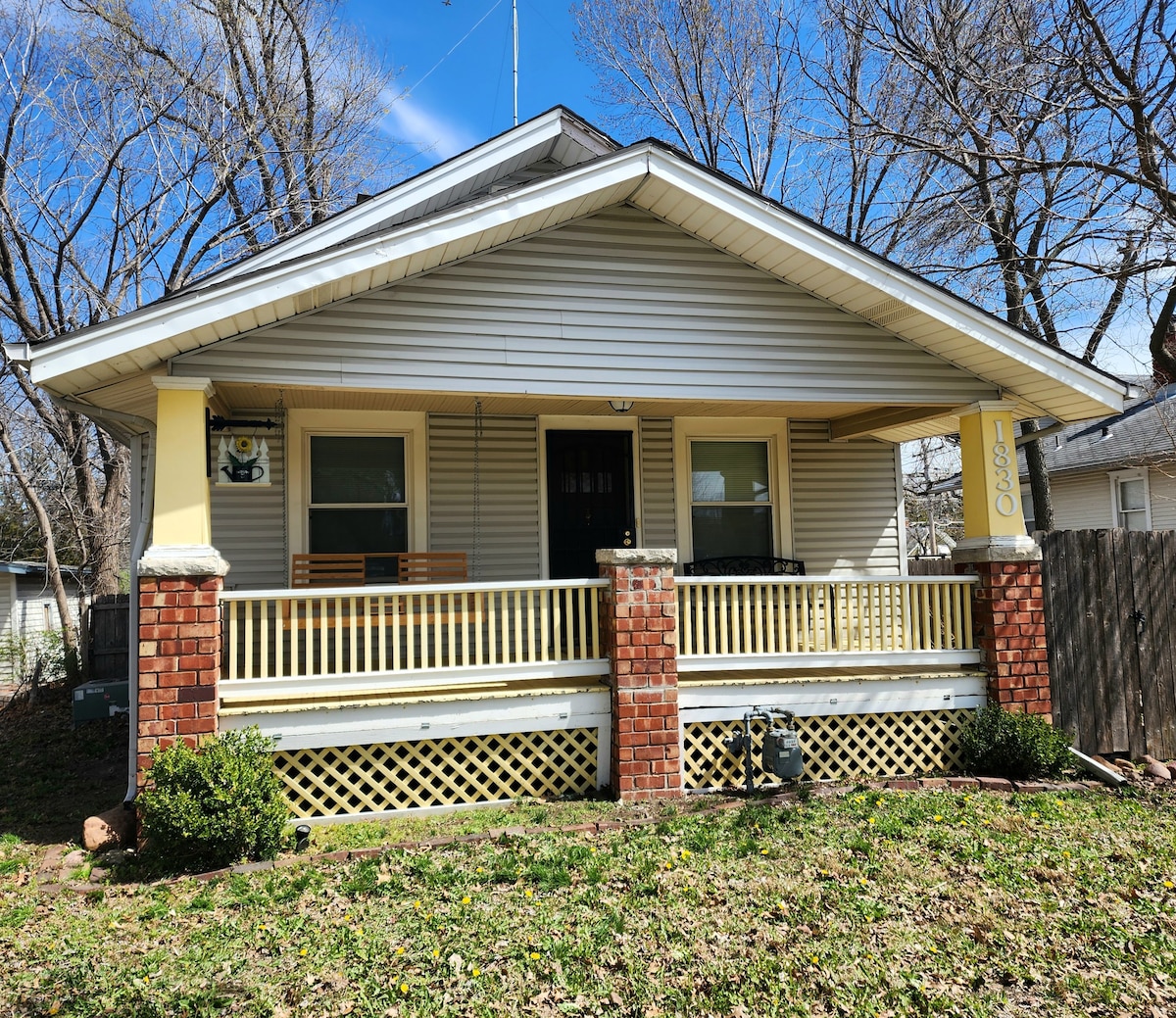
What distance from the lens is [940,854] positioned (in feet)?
17.0

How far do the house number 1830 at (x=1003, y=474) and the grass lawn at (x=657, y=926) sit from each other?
282cm

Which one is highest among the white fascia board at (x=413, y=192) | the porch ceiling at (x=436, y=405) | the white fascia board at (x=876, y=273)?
the white fascia board at (x=413, y=192)

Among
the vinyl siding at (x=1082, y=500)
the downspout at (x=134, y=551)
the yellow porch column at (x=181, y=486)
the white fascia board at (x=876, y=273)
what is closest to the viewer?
the yellow porch column at (x=181, y=486)

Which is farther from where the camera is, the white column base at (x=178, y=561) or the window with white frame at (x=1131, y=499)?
the window with white frame at (x=1131, y=499)

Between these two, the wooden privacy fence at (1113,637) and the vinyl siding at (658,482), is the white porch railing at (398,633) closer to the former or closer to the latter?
the vinyl siding at (658,482)

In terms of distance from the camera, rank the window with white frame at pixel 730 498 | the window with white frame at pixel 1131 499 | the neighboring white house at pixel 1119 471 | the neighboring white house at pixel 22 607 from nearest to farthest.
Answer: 1. the window with white frame at pixel 730 498
2. the neighboring white house at pixel 22 607
3. the neighboring white house at pixel 1119 471
4. the window with white frame at pixel 1131 499

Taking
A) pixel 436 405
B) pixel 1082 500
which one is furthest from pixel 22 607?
pixel 1082 500

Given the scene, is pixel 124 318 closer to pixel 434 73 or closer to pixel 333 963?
pixel 333 963

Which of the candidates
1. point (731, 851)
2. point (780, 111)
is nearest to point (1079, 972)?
point (731, 851)

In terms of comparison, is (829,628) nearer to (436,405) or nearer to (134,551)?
(436,405)

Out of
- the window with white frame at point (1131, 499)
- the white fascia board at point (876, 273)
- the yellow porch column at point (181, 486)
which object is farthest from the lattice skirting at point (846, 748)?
the window with white frame at point (1131, 499)

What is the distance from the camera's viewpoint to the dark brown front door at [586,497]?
900cm

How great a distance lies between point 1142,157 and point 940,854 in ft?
25.8

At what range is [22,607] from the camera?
18422mm
